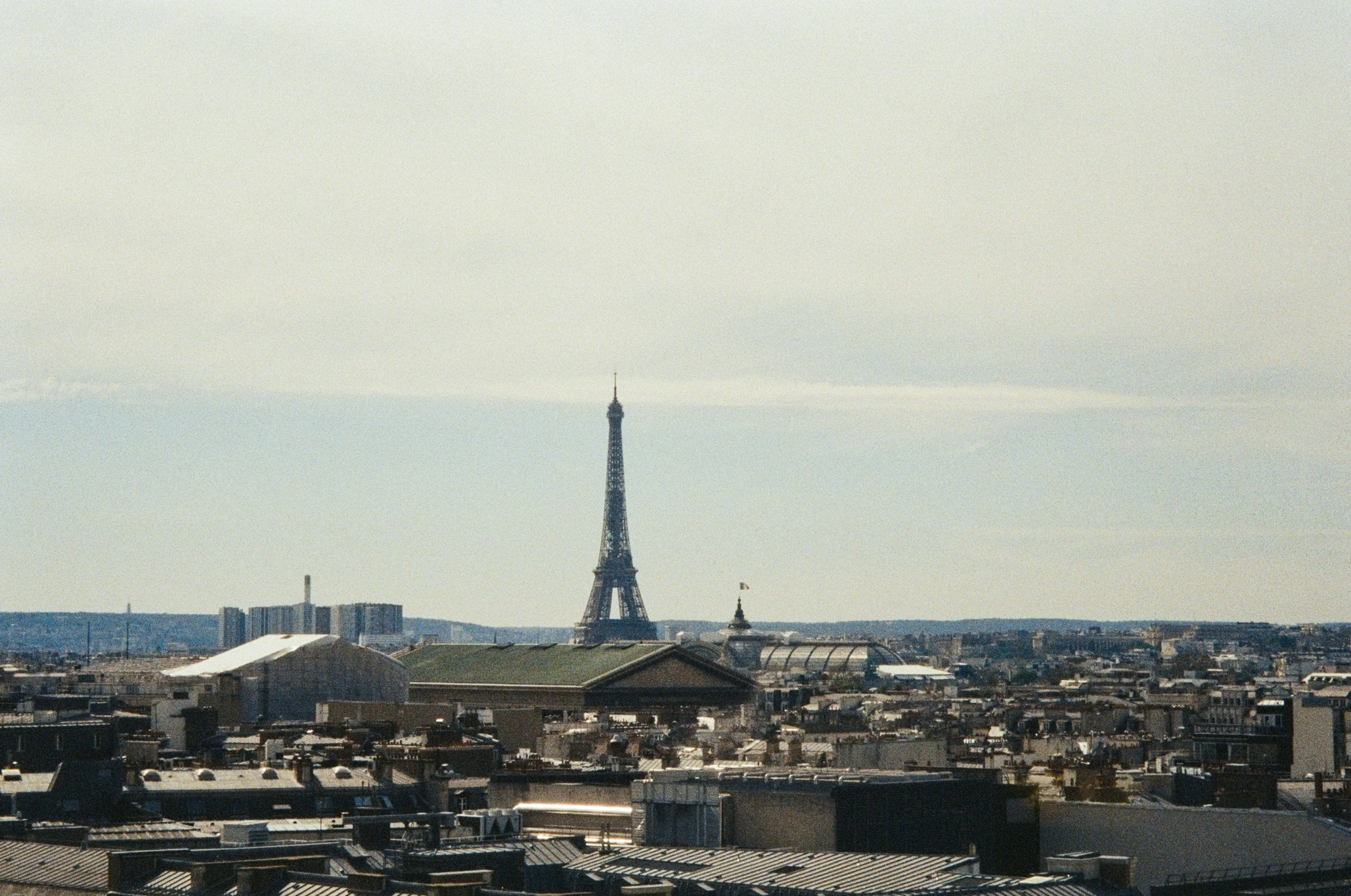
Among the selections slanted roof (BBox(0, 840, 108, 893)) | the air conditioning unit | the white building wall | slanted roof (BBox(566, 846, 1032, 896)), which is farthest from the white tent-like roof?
slanted roof (BBox(566, 846, 1032, 896))

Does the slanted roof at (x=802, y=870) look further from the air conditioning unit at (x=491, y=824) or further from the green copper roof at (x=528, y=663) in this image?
the green copper roof at (x=528, y=663)

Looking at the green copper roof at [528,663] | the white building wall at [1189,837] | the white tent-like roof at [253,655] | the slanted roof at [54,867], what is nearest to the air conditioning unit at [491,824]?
the slanted roof at [54,867]

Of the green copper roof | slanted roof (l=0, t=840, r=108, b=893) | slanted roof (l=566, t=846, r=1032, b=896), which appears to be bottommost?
slanted roof (l=0, t=840, r=108, b=893)

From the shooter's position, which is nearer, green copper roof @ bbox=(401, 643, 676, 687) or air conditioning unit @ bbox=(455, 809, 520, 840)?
Answer: air conditioning unit @ bbox=(455, 809, 520, 840)

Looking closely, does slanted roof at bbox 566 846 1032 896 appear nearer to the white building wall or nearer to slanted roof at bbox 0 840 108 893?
the white building wall

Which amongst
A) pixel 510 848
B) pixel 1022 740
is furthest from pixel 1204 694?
pixel 510 848

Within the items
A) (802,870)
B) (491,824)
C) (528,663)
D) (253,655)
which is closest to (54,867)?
(491,824)
